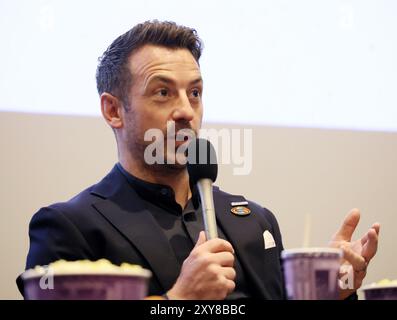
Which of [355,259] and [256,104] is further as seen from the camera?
[256,104]

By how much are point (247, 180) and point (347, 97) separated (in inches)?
22.4

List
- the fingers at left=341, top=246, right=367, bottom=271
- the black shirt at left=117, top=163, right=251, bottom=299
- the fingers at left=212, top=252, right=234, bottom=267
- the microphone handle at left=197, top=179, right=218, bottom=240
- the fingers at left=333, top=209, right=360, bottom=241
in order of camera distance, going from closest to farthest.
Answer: the fingers at left=212, top=252, right=234, bottom=267
the microphone handle at left=197, top=179, right=218, bottom=240
the fingers at left=341, top=246, right=367, bottom=271
the fingers at left=333, top=209, right=360, bottom=241
the black shirt at left=117, top=163, right=251, bottom=299

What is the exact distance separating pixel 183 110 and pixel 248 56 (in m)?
0.85

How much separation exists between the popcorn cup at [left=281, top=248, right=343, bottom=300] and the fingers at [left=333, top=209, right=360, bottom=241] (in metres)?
0.61

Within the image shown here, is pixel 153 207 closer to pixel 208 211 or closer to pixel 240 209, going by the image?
pixel 240 209

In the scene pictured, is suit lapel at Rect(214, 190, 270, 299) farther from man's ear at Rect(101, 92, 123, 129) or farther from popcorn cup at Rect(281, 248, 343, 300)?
popcorn cup at Rect(281, 248, 343, 300)

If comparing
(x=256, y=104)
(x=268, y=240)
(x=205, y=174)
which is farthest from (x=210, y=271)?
(x=256, y=104)

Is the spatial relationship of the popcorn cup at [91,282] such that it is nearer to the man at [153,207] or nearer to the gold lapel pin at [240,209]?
the man at [153,207]

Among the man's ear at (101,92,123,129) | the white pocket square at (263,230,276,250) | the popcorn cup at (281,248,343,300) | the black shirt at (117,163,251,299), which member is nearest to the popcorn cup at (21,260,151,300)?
the popcorn cup at (281,248,343,300)

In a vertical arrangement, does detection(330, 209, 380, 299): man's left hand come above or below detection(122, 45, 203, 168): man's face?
below

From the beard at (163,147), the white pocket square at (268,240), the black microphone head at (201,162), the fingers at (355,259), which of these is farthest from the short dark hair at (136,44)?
the fingers at (355,259)

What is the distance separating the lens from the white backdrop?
8.92 feet

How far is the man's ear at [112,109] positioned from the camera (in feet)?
7.92

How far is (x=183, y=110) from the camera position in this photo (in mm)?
2197
